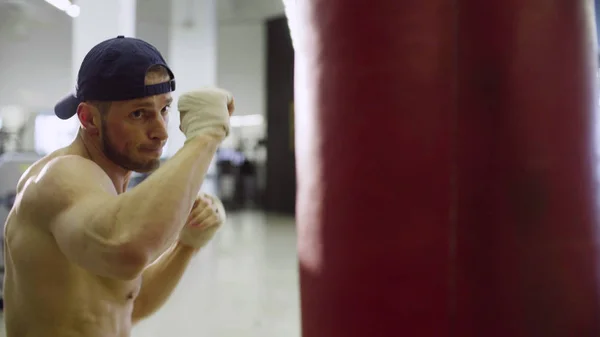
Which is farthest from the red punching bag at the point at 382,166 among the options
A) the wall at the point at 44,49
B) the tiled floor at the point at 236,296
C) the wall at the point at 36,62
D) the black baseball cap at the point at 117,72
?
the wall at the point at 36,62

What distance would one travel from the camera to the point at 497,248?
1142mm

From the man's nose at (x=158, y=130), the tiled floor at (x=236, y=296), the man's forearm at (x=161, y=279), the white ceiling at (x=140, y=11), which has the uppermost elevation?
the white ceiling at (x=140, y=11)

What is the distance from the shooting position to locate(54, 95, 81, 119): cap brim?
0.89 metres

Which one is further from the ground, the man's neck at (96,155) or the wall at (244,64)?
the wall at (244,64)

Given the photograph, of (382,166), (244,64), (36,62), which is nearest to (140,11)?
(36,62)

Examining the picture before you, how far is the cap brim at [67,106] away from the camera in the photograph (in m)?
0.89

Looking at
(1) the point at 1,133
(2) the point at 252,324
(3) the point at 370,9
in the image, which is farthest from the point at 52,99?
(3) the point at 370,9

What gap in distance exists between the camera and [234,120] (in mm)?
10672

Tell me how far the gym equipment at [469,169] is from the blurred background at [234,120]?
1.61 metres

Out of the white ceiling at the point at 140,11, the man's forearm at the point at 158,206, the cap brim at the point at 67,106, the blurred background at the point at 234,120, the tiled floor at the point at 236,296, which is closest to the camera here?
the man's forearm at the point at 158,206

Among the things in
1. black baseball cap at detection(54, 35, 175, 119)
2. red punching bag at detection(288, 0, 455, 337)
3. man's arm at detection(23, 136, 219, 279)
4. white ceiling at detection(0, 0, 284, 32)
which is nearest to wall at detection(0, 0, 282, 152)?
white ceiling at detection(0, 0, 284, 32)

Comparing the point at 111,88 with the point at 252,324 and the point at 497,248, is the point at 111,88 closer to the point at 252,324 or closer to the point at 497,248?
the point at 497,248

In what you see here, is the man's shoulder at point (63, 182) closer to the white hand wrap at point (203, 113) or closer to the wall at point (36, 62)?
the white hand wrap at point (203, 113)

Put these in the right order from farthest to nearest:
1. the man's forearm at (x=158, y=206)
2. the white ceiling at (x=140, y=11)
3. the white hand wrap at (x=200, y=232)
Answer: the white ceiling at (x=140, y=11)
the white hand wrap at (x=200, y=232)
the man's forearm at (x=158, y=206)
